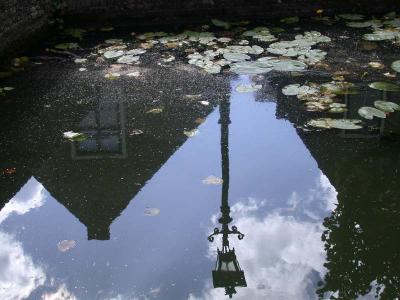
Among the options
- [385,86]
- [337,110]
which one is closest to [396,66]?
[385,86]

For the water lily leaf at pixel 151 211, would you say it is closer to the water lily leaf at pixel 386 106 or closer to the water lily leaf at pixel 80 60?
the water lily leaf at pixel 386 106

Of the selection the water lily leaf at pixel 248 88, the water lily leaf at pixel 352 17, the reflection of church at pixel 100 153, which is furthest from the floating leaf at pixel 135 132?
the water lily leaf at pixel 352 17

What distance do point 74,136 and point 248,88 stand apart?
6.57 ft

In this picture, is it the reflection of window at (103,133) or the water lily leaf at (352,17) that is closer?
the reflection of window at (103,133)

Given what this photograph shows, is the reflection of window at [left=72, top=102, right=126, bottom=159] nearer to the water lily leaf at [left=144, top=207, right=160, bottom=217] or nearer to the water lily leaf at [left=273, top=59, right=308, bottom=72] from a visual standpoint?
the water lily leaf at [left=144, top=207, right=160, bottom=217]

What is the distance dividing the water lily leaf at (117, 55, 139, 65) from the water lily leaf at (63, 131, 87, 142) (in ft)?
7.18

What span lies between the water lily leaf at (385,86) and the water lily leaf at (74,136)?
302 centimetres

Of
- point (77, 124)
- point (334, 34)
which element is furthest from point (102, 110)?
point (334, 34)

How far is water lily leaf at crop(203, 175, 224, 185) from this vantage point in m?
3.56

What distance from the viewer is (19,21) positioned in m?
7.05

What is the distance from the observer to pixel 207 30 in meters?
7.79

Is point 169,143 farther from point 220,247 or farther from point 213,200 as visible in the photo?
point 220,247

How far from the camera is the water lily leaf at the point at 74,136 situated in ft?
14.1

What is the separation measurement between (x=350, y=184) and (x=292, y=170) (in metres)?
0.44
